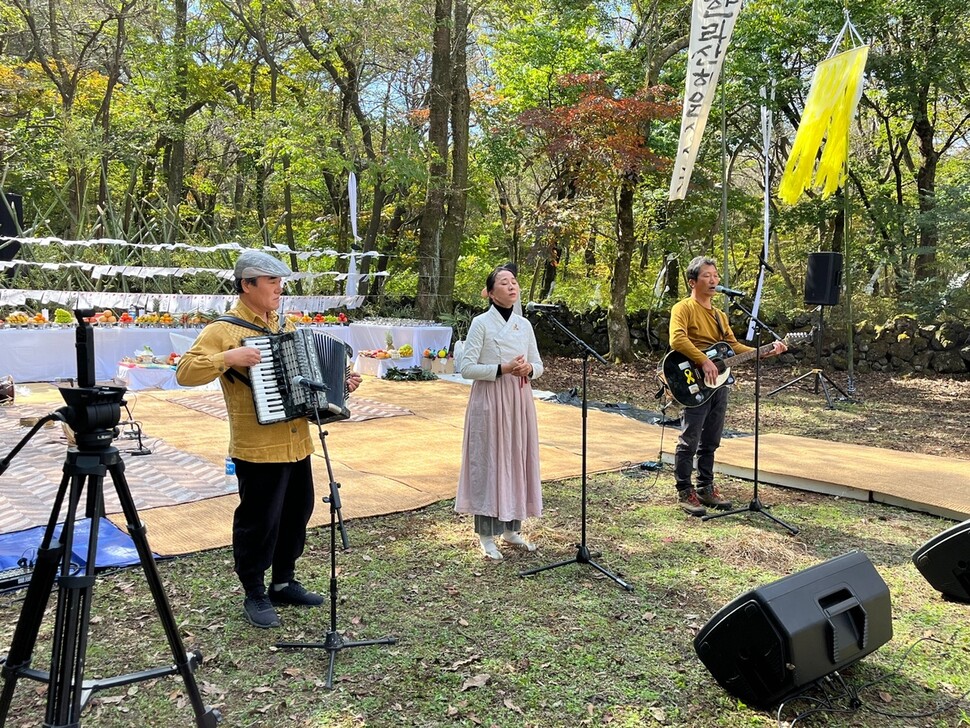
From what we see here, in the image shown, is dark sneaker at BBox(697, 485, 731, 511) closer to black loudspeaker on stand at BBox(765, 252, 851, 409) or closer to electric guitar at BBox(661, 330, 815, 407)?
electric guitar at BBox(661, 330, 815, 407)

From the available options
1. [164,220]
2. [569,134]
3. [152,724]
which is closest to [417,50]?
[569,134]

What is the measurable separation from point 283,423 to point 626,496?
2946 mm

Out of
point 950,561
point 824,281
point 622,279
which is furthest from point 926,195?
point 950,561

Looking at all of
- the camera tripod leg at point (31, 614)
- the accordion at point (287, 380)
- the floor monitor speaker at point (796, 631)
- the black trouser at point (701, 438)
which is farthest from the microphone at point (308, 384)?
the black trouser at point (701, 438)

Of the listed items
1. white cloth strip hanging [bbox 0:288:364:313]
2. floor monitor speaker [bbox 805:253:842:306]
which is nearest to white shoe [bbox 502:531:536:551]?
floor monitor speaker [bbox 805:253:842:306]

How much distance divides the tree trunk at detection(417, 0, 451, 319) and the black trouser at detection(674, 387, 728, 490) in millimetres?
8975

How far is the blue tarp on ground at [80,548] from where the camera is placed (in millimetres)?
3727

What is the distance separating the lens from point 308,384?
115 inches

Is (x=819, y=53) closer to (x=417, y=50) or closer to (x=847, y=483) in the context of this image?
(x=417, y=50)

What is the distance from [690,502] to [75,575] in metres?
3.86

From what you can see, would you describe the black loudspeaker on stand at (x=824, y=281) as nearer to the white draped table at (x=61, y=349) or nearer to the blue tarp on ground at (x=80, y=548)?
the blue tarp on ground at (x=80, y=548)

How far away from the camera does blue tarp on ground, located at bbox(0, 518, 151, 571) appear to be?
12.2 feet

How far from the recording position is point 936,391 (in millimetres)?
10805

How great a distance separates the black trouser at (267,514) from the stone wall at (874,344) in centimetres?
1141
